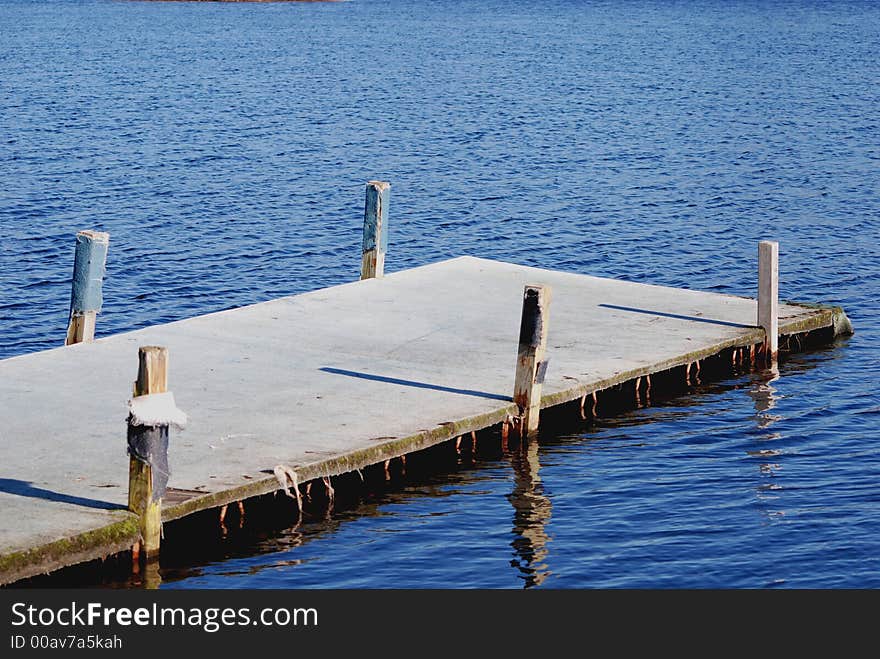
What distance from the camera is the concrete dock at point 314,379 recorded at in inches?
528

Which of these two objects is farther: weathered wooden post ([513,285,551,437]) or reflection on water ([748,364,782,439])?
reflection on water ([748,364,782,439])

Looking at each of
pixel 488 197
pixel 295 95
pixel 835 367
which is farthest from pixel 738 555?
Result: pixel 295 95

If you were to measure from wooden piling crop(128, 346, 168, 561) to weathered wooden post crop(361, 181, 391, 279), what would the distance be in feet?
33.0

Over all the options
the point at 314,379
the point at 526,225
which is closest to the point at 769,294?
the point at 314,379

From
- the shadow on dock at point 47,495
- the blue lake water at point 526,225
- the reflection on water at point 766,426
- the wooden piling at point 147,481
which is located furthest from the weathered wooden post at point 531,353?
the shadow on dock at point 47,495

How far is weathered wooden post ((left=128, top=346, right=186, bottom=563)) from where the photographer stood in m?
12.6

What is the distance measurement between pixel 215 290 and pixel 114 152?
19804mm

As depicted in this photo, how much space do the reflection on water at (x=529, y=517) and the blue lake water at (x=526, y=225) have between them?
40 mm

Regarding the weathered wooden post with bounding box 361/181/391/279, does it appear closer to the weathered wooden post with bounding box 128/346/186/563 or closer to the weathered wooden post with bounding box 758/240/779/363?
the weathered wooden post with bounding box 758/240/779/363

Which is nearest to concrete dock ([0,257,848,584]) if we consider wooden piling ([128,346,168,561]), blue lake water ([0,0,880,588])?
wooden piling ([128,346,168,561])

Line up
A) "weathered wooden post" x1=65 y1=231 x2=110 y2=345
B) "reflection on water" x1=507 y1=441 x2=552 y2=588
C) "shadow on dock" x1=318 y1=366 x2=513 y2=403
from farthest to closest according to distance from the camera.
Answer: "weathered wooden post" x1=65 y1=231 x2=110 y2=345 < "shadow on dock" x1=318 y1=366 x2=513 y2=403 < "reflection on water" x1=507 y1=441 x2=552 y2=588

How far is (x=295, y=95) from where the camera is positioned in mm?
66812
